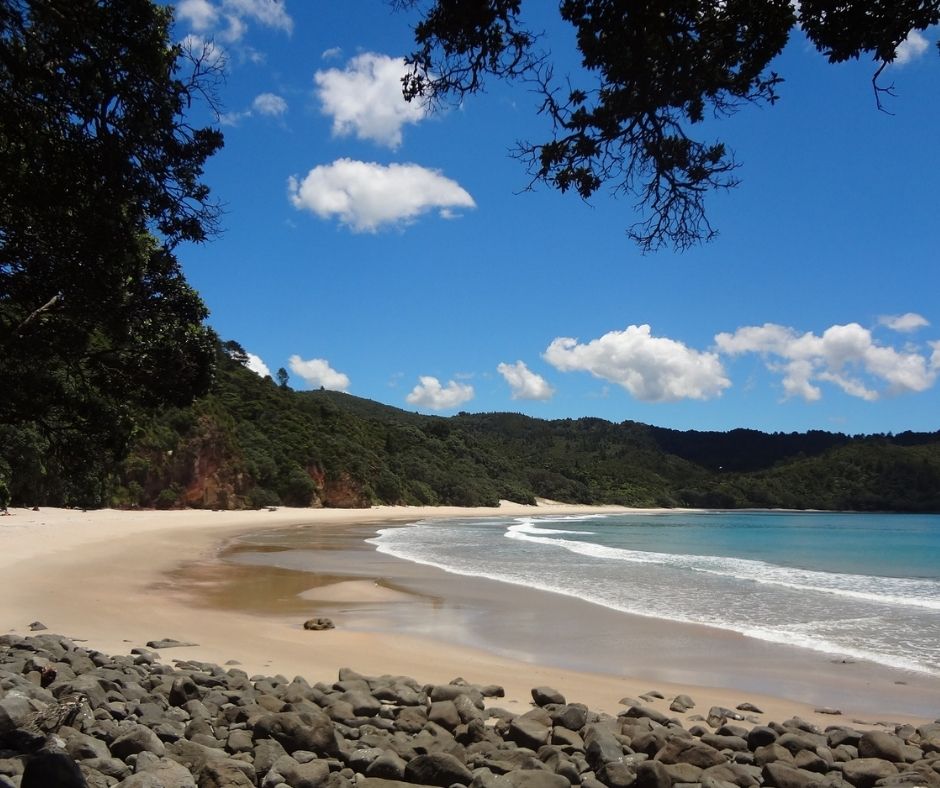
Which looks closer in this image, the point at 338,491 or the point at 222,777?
the point at 222,777

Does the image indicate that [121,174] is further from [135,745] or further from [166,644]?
[166,644]

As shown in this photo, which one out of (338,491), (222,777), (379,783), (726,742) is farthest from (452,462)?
(222,777)

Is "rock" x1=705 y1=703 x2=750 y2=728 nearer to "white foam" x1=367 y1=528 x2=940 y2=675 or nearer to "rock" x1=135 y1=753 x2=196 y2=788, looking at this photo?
"white foam" x1=367 y1=528 x2=940 y2=675

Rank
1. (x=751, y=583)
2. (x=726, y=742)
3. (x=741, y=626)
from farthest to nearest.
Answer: (x=751, y=583) < (x=741, y=626) < (x=726, y=742)

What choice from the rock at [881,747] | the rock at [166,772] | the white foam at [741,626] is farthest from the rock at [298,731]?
the white foam at [741,626]

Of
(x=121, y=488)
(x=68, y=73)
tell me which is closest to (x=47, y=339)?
(x=68, y=73)

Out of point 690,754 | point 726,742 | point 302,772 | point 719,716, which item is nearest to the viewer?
point 302,772

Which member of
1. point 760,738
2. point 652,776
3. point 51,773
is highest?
point 51,773

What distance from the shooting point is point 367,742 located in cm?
479

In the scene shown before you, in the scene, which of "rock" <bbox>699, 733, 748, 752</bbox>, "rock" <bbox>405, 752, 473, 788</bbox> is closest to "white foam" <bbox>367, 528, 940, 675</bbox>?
"rock" <bbox>699, 733, 748, 752</bbox>

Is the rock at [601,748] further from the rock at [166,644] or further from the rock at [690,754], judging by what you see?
the rock at [166,644]

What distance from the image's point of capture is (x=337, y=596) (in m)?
14.2

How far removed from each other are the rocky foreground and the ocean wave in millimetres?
11577

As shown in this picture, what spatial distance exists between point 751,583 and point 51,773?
1717 centimetres
